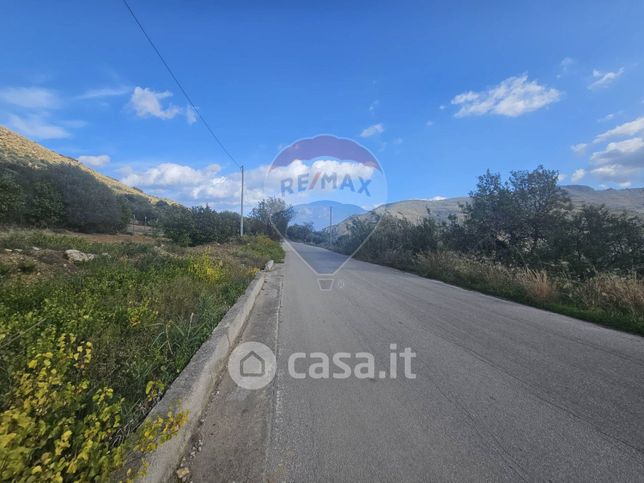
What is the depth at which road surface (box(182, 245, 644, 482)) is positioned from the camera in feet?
7.02

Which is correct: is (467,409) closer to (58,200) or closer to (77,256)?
(77,256)

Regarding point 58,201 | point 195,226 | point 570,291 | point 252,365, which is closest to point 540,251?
point 570,291

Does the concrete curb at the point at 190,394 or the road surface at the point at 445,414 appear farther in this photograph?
the road surface at the point at 445,414

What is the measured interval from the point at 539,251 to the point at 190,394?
14.3 meters

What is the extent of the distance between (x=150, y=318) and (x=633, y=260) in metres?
13.7

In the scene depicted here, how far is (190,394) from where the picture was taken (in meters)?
2.58

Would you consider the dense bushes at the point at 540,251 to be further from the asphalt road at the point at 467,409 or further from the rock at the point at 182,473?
the rock at the point at 182,473

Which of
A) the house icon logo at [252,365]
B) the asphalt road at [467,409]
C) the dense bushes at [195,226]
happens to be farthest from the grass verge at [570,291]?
the dense bushes at [195,226]

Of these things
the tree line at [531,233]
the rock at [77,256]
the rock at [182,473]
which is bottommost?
the rock at [182,473]

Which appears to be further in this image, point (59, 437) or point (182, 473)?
point (182, 473)

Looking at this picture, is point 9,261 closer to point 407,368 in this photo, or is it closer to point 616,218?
point 407,368

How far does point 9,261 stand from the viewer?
639cm

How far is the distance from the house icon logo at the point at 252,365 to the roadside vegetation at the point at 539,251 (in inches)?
260

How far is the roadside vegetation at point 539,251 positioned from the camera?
7156mm
